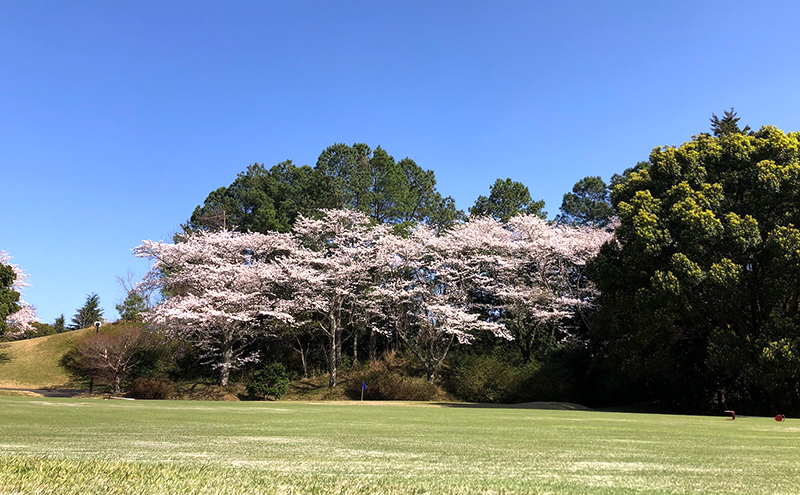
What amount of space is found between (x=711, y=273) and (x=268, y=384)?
20307 millimetres

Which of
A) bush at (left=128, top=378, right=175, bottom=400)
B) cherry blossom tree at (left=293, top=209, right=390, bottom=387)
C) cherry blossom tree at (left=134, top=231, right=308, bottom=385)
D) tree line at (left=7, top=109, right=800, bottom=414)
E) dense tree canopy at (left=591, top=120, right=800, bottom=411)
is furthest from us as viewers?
cherry blossom tree at (left=293, top=209, right=390, bottom=387)

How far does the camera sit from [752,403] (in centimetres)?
2084

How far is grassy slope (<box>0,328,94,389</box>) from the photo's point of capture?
3756 cm

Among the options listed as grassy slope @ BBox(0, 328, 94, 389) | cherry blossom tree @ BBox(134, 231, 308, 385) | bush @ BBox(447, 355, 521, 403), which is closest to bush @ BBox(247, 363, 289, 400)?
cherry blossom tree @ BBox(134, 231, 308, 385)

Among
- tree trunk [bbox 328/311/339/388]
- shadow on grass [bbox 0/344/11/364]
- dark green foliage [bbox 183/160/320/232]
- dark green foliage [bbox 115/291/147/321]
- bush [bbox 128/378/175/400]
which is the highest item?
dark green foliage [bbox 183/160/320/232]

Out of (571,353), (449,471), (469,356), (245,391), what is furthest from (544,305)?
(449,471)

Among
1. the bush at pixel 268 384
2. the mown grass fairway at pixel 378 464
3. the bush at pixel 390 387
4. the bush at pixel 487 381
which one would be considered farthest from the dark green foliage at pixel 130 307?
the mown grass fairway at pixel 378 464

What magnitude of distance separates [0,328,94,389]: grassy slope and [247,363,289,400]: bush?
17303mm

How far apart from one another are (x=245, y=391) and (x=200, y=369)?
17.0ft

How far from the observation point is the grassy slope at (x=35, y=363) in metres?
37.6

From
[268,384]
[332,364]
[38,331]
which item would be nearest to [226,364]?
[268,384]

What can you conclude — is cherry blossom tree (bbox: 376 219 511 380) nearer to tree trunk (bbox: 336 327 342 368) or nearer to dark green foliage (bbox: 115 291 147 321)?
tree trunk (bbox: 336 327 342 368)

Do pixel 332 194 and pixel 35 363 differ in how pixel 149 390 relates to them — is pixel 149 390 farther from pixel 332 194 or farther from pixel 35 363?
pixel 35 363

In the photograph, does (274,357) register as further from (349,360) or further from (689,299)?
(689,299)
